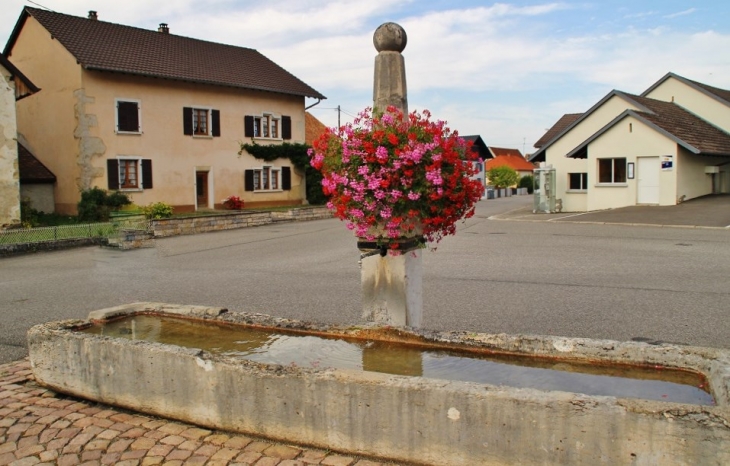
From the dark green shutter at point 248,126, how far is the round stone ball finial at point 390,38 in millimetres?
27253

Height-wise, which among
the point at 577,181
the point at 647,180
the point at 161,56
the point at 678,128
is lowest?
the point at 647,180

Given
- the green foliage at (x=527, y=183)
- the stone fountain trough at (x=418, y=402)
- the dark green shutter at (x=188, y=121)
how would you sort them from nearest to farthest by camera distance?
the stone fountain trough at (x=418, y=402) → the dark green shutter at (x=188, y=121) → the green foliage at (x=527, y=183)

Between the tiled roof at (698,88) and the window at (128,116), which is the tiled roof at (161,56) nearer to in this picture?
the window at (128,116)

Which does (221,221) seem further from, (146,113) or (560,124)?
(560,124)

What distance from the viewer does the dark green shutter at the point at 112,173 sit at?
86.0 ft

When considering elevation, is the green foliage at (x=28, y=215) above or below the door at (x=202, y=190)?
below

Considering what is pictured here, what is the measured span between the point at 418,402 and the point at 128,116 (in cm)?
2645

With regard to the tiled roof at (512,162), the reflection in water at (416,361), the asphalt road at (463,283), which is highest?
the tiled roof at (512,162)

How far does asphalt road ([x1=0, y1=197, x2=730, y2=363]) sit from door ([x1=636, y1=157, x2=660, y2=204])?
861cm

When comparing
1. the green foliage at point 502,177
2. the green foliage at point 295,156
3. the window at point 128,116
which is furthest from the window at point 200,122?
the green foliage at point 502,177

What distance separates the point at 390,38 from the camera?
231 inches

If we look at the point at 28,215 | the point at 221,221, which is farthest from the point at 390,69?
the point at 28,215

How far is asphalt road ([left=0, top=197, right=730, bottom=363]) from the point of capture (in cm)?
769

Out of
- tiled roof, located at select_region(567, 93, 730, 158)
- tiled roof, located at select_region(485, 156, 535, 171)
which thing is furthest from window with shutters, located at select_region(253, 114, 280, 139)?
tiled roof, located at select_region(485, 156, 535, 171)
